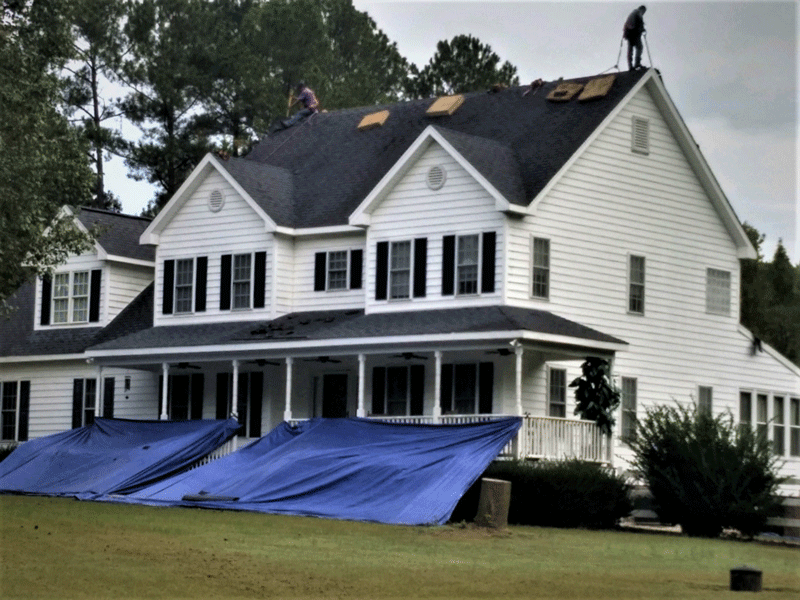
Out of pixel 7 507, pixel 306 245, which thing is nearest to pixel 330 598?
pixel 7 507

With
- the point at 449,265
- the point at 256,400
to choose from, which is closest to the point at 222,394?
the point at 256,400

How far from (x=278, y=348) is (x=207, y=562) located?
17.1 metres

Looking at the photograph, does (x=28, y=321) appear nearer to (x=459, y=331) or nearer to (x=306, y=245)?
(x=306, y=245)

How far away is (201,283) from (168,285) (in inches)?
47.0

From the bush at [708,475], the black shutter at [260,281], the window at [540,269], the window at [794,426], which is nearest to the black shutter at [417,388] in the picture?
the window at [540,269]

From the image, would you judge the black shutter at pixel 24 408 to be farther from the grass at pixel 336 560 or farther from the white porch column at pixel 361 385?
the grass at pixel 336 560

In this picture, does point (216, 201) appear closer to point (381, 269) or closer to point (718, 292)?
point (381, 269)

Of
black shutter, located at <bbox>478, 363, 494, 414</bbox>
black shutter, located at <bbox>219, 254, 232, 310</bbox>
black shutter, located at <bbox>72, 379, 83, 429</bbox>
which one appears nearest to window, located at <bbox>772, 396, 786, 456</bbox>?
black shutter, located at <bbox>478, 363, 494, 414</bbox>

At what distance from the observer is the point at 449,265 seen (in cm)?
3700

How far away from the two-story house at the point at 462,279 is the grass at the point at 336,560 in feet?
21.9

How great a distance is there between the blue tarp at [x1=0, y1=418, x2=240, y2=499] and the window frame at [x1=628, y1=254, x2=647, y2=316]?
10051mm

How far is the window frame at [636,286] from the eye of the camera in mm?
39000

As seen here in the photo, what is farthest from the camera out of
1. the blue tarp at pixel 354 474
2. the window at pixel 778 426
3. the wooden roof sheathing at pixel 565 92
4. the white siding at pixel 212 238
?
the window at pixel 778 426

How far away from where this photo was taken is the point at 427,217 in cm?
3753
